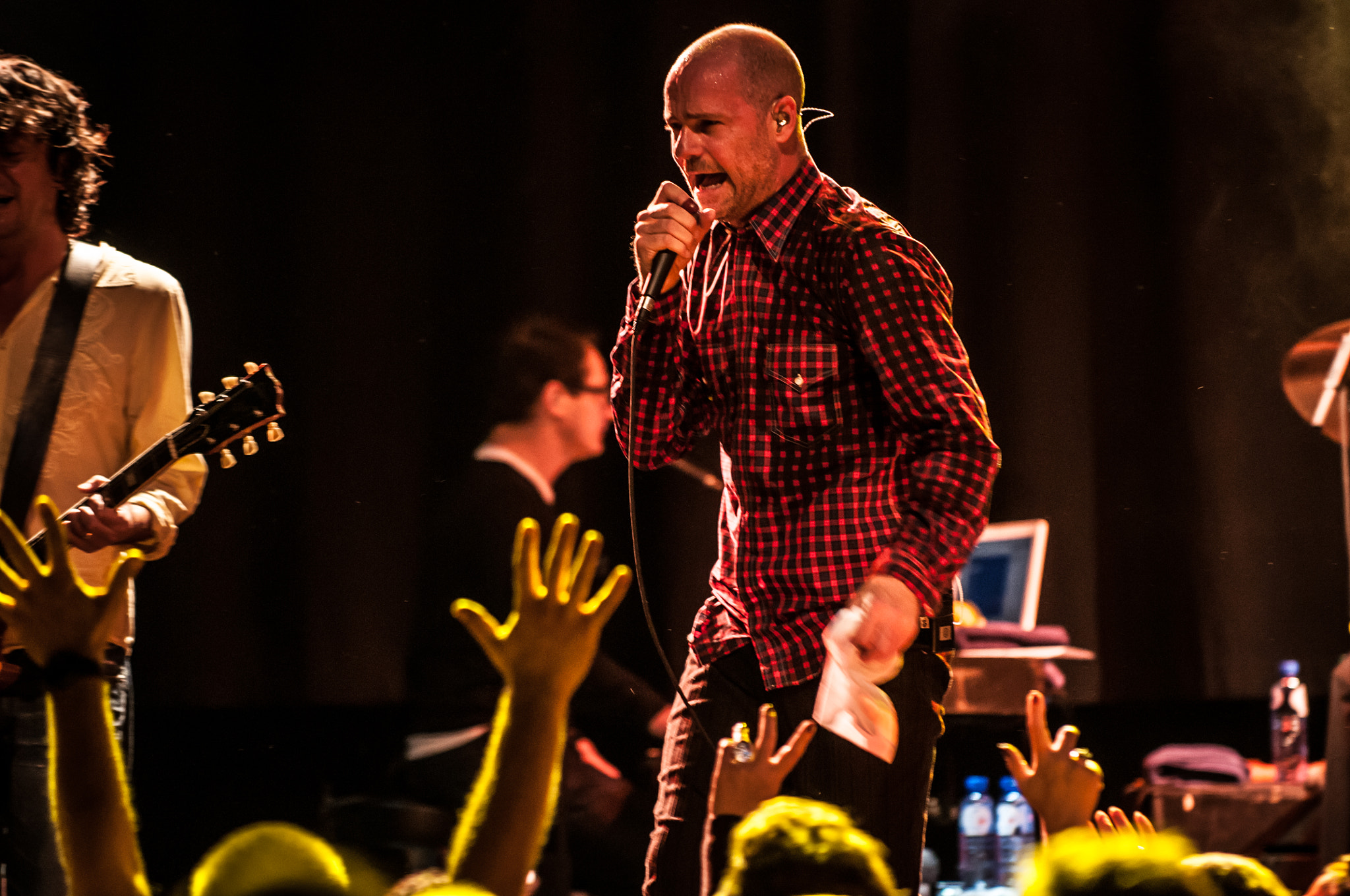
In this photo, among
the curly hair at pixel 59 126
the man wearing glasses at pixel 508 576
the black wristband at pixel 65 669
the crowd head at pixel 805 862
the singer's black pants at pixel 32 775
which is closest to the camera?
the crowd head at pixel 805 862

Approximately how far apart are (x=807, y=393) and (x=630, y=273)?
2.84 metres

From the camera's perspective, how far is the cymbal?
14.4 feet

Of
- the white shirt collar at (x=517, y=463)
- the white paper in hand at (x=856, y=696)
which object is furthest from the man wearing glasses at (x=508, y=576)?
the white paper in hand at (x=856, y=696)

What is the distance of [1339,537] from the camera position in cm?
493

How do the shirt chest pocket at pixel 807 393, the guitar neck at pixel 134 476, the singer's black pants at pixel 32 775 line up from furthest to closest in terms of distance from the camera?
1. the guitar neck at pixel 134 476
2. the singer's black pants at pixel 32 775
3. the shirt chest pocket at pixel 807 393

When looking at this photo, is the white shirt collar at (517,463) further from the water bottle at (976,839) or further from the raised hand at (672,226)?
the raised hand at (672,226)

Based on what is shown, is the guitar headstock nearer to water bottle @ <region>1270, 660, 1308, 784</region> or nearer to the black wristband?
the black wristband

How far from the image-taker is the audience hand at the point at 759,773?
5.24ft

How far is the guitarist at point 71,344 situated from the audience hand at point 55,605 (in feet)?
3.86

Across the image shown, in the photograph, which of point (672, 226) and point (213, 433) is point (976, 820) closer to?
point (213, 433)

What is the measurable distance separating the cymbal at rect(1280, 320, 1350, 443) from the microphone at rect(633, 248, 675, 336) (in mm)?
3192

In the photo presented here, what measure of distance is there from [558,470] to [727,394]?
262 centimetres

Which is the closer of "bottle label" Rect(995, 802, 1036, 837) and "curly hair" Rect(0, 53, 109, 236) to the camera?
"curly hair" Rect(0, 53, 109, 236)

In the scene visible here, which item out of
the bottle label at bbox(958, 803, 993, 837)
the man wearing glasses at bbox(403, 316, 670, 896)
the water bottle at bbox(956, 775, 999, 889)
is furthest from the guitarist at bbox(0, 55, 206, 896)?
the bottle label at bbox(958, 803, 993, 837)
